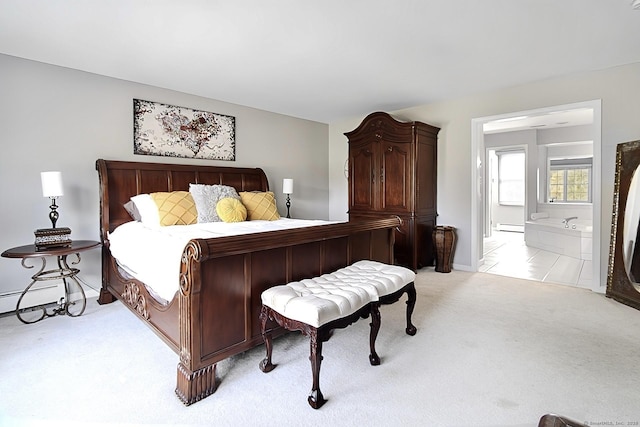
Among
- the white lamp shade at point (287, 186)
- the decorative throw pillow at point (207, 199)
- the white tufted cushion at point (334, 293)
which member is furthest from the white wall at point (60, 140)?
the white tufted cushion at point (334, 293)

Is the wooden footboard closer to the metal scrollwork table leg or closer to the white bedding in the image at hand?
the white bedding

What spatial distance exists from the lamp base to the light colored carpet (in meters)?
0.64

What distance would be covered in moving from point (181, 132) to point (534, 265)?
5.33 m

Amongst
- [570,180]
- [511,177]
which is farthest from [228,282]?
[511,177]

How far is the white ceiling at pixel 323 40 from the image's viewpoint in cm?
218

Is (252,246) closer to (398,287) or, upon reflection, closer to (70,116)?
(398,287)

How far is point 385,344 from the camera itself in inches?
89.6

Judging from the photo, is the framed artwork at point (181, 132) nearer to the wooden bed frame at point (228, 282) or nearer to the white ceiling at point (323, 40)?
the white ceiling at point (323, 40)

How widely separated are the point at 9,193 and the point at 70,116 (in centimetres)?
89

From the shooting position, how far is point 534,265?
480cm

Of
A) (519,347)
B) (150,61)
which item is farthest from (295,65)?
(519,347)

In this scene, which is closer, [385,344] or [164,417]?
[164,417]

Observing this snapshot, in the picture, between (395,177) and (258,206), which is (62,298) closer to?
(258,206)

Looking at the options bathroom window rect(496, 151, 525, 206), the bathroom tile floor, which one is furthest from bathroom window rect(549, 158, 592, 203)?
the bathroom tile floor
